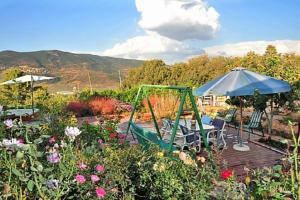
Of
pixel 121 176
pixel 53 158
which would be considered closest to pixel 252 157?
pixel 121 176

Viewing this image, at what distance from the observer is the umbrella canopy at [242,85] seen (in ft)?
20.8

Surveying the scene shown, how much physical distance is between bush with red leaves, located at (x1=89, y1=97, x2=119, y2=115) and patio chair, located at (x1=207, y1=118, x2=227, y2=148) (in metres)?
7.43

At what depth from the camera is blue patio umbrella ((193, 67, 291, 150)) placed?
6328mm

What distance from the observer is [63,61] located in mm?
90188

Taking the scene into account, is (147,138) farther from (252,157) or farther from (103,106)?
(103,106)

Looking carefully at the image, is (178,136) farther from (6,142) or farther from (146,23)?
(146,23)

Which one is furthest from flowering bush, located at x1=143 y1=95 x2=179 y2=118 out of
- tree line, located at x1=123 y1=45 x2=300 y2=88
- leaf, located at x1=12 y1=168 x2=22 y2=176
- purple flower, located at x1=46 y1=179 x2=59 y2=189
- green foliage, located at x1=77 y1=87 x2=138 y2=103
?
tree line, located at x1=123 y1=45 x2=300 y2=88

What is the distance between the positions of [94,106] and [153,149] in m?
11.1

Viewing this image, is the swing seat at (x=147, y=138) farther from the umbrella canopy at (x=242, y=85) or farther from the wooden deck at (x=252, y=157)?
the umbrella canopy at (x=242, y=85)

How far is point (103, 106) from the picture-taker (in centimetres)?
1426

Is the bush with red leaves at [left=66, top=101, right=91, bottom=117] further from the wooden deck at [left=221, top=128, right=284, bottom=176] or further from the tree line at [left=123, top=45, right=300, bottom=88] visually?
the tree line at [left=123, top=45, right=300, bottom=88]

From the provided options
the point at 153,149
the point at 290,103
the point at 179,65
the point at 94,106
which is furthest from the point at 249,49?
the point at 153,149

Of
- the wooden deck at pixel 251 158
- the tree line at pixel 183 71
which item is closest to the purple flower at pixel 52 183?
the wooden deck at pixel 251 158

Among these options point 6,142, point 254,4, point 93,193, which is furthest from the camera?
point 254,4
